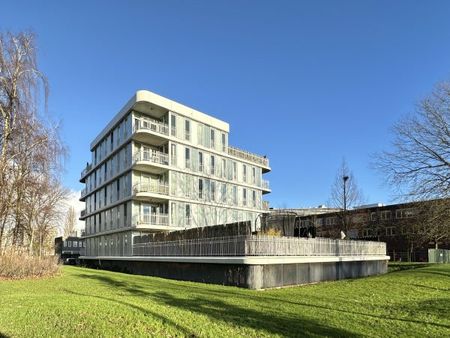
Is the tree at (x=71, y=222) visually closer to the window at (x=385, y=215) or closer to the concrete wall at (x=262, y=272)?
the window at (x=385, y=215)

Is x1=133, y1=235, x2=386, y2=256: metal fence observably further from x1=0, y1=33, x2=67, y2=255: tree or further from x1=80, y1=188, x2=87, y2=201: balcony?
x1=80, y1=188, x2=87, y2=201: balcony

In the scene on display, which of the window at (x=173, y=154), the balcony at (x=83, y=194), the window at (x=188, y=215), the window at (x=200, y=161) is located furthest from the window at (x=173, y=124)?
the balcony at (x=83, y=194)

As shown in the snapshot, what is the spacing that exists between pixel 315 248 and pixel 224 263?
5251 millimetres

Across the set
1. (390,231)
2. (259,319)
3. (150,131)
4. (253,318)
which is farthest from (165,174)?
(390,231)

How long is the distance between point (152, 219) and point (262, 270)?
22.3 meters

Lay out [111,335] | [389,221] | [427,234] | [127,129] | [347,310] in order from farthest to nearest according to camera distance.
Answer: [389,221] < [127,129] < [427,234] < [347,310] < [111,335]

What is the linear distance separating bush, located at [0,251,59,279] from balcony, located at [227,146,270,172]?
28.0 metres

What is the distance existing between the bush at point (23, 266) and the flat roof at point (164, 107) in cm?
1994

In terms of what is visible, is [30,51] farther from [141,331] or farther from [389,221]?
[389,221]

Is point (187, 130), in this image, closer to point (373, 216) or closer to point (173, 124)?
point (173, 124)

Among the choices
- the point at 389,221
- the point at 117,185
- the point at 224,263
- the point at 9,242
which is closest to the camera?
the point at 224,263

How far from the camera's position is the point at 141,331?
297 inches

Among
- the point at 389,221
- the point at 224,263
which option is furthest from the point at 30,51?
the point at 389,221

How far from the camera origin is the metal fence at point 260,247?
59.1 ft
